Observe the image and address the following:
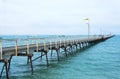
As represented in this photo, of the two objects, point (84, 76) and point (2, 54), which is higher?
point (2, 54)

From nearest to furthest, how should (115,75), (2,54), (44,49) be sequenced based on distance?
(2,54), (115,75), (44,49)

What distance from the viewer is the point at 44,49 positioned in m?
25.0

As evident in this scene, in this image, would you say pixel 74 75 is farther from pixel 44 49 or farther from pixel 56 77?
pixel 44 49

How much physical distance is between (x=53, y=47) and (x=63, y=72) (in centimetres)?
699

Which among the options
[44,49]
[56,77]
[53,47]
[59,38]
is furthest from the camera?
[59,38]

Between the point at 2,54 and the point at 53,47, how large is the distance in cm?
1205

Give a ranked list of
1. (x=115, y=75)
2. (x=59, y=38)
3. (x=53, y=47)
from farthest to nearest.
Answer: (x=59, y=38) < (x=53, y=47) < (x=115, y=75)

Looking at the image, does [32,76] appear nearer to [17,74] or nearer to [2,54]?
[17,74]

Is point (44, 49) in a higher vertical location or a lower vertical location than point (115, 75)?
higher

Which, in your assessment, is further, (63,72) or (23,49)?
(63,72)

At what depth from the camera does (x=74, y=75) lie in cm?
2050

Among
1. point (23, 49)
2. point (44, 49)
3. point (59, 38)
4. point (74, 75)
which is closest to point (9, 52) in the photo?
point (23, 49)

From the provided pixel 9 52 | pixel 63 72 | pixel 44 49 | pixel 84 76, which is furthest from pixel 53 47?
pixel 9 52

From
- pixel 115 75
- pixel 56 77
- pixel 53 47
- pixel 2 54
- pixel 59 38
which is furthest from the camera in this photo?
pixel 59 38
